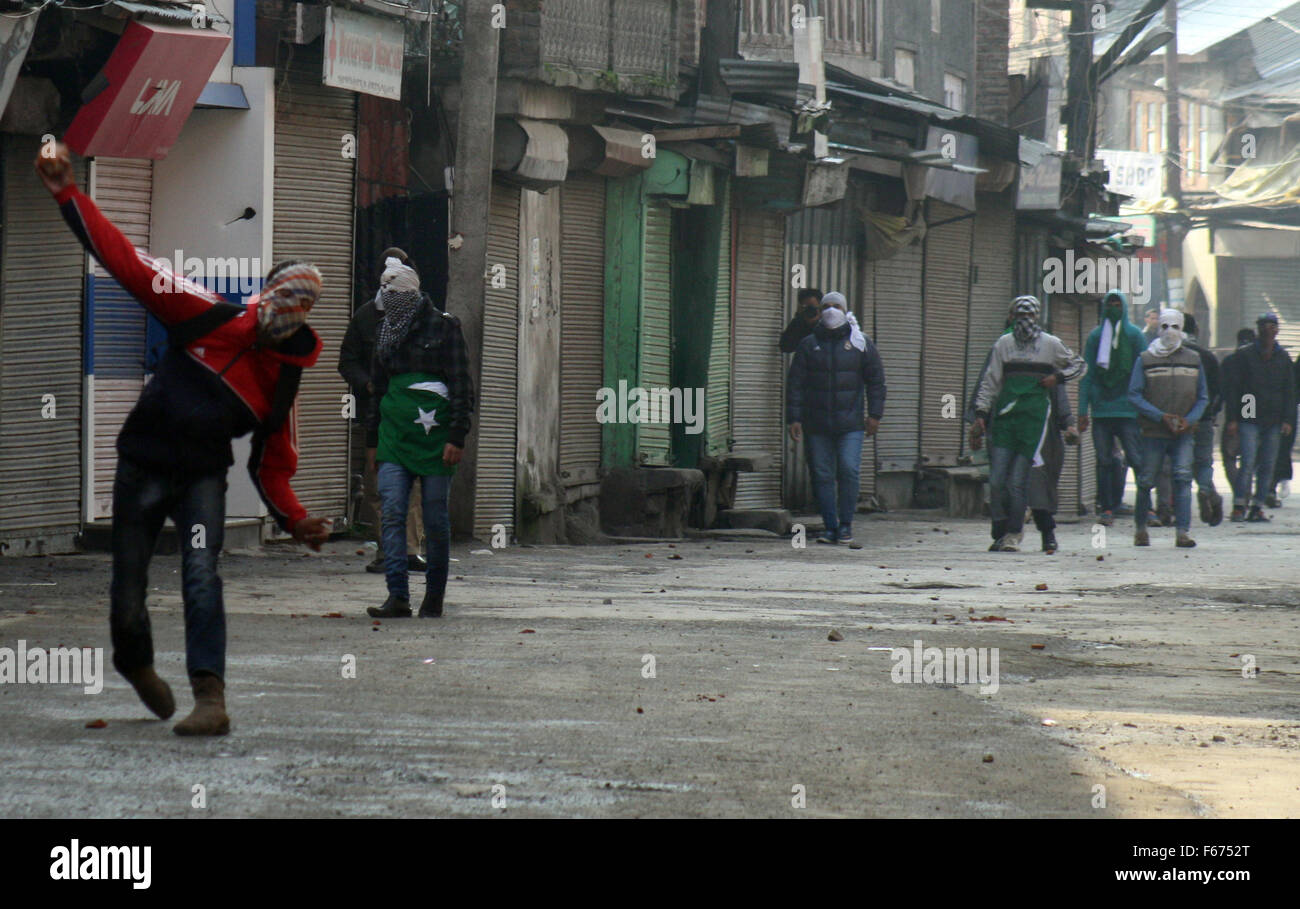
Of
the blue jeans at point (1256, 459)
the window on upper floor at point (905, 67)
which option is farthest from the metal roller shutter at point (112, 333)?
the window on upper floor at point (905, 67)

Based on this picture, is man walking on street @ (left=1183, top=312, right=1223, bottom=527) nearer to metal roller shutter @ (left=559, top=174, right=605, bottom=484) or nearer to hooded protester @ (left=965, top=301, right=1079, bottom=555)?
hooded protester @ (left=965, top=301, right=1079, bottom=555)

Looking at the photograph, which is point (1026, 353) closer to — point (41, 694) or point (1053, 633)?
point (1053, 633)

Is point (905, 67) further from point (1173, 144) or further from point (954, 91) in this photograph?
point (1173, 144)

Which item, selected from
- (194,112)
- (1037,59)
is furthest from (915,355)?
(194,112)

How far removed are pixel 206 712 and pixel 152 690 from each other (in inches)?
9.6

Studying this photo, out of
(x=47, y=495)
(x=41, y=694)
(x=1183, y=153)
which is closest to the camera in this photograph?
(x=41, y=694)

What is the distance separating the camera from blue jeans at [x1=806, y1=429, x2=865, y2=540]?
52.2ft

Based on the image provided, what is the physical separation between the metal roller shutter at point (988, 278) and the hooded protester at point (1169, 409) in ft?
27.9

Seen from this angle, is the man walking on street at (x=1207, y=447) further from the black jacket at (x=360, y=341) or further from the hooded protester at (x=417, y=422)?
the hooded protester at (x=417, y=422)

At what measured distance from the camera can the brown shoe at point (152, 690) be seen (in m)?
5.98

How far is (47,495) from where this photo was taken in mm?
12016

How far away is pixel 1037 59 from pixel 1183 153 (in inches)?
674

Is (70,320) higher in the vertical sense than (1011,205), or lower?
lower

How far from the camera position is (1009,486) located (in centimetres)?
1480
